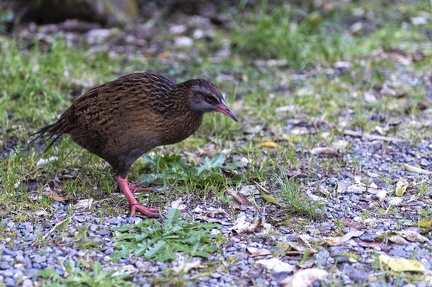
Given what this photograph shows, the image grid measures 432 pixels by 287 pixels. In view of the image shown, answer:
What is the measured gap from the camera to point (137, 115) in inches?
200

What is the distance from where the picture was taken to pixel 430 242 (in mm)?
4430

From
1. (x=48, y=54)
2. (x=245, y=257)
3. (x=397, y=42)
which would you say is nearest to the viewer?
(x=245, y=257)

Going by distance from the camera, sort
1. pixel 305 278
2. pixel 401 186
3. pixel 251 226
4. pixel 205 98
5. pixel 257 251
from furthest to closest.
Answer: pixel 401 186, pixel 205 98, pixel 251 226, pixel 257 251, pixel 305 278

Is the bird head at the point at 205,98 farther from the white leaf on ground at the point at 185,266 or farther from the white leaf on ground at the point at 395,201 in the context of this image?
the white leaf on ground at the point at 185,266

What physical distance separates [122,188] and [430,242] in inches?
86.5

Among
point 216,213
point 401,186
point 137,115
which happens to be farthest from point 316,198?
point 137,115

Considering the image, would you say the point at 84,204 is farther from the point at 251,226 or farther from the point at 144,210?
the point at 251,226

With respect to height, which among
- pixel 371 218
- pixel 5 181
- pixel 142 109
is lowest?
pixel 371 218

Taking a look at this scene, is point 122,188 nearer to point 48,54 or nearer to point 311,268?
point 311,268

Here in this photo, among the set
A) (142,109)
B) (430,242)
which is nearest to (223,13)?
(142,109)

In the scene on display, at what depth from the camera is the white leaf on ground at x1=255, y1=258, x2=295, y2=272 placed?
4070 mm

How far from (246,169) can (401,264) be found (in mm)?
1943

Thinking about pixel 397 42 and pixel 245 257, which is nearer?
pixel 245 257

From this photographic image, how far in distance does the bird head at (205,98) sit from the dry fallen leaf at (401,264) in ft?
5.32
